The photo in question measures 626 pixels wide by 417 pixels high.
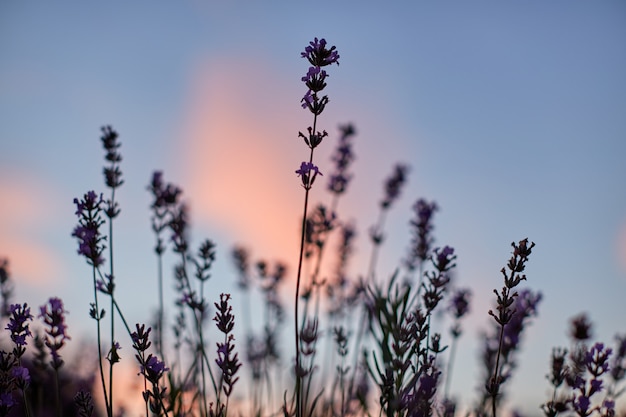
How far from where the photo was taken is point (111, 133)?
432cm

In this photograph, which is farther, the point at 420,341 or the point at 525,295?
the point at 525,295

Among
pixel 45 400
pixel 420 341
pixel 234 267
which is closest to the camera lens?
pixel 420 341

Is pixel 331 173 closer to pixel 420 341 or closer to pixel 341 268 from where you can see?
pixel 341 268

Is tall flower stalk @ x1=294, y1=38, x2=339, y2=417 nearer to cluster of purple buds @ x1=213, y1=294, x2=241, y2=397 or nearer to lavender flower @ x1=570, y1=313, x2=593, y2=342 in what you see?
cluster of purple buds @ x1=213, y1=294, x2=241, y2=397

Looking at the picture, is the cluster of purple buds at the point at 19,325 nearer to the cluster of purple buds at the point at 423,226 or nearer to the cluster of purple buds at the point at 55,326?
the cluster of purple buds at the point at 55,326

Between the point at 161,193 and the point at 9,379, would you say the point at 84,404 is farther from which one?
the point at 161,193

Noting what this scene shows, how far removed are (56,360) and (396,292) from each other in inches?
78.4

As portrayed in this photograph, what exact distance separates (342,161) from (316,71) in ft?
8.59

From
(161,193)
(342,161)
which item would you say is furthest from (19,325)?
(342,161)

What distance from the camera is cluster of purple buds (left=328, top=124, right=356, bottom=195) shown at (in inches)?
218

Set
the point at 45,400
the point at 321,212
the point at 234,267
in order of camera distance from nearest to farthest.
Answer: the point at 321,212 < the point at 234,267 < the point at 45,400

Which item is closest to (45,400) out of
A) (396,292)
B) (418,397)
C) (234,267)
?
(234,267)

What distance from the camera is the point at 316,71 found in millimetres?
3111

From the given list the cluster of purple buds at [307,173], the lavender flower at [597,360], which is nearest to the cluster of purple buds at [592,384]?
the lavender flower at [597,360]
